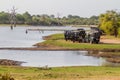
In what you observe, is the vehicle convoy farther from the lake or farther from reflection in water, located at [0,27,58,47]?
the lake

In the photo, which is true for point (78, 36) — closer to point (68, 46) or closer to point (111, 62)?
point (68, 46)

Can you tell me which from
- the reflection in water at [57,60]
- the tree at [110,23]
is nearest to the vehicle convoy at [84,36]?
the reflection in water at [57,60]

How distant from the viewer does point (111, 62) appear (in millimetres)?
47031

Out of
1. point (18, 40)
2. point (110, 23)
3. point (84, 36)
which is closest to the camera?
point (84, 36)

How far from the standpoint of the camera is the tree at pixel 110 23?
9772 centimetres

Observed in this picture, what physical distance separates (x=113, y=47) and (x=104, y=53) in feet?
22.7

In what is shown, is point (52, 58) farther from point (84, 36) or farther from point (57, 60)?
point (84, 36)

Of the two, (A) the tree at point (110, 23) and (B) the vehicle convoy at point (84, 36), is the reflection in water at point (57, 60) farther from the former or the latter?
(A) the tree at point (110, 23)

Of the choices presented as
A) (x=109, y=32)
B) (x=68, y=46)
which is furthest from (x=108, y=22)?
(x=68, y=46)

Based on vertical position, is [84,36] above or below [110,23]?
below

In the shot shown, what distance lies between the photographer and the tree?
97719 mm

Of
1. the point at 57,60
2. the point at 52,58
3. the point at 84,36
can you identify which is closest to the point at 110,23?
the point at 84,36

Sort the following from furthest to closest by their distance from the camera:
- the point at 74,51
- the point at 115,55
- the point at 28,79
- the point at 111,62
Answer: the point at 74,51 → the point at 115,55 → the point at 111,62 → the point at 28,79

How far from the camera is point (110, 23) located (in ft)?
324
